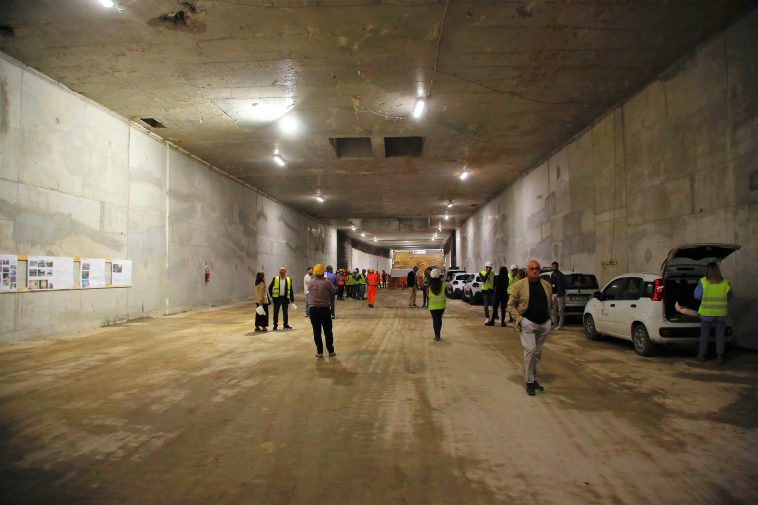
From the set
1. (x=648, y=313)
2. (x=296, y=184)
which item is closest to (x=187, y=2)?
(x=648, y=313)

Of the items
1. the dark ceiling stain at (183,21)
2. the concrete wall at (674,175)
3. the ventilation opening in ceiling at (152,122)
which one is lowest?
the concrete wall at (674,175)

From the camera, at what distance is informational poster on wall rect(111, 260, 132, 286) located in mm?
13066

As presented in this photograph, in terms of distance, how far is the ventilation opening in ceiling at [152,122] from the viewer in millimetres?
13972

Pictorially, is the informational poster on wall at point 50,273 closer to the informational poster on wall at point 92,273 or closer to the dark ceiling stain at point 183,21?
the informational poster on wall at point 92,273

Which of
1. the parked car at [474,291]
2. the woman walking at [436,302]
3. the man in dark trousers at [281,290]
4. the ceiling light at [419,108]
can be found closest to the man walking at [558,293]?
the woman walking at [436,302]

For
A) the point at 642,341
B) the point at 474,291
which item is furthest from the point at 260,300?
the point at 474,291

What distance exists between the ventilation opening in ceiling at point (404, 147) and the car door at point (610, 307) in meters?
9.42

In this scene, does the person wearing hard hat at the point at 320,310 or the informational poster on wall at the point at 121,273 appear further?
the informational poster on wall at the point at 121,273

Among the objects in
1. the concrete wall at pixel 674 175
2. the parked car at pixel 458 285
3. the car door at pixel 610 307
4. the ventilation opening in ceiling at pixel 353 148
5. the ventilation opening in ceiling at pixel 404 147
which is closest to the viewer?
the concrete wall at pixel 674 175

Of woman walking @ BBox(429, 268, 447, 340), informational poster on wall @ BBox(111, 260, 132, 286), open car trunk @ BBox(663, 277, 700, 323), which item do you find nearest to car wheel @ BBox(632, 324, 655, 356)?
open car trunk @ BBox(663, 277, 700, 323)

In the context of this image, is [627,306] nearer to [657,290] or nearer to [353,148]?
[657,290]

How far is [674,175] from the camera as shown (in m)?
10.4

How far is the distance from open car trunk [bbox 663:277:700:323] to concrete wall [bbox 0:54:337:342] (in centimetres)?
1319

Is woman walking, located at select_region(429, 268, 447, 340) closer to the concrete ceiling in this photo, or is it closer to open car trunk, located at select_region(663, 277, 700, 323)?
open car trunk, located at select_region(663, 277, 700, 323)
